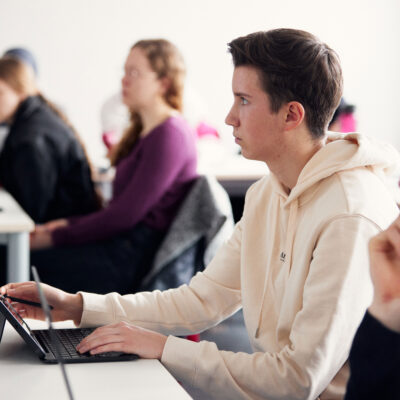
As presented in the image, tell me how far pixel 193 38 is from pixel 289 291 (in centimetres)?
473

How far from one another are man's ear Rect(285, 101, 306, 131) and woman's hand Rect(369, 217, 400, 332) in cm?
44

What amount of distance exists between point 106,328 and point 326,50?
66 cm

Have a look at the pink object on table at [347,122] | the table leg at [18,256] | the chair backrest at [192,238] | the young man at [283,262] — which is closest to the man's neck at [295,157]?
the young man at [283,262]

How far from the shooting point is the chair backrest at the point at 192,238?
7.45 feet

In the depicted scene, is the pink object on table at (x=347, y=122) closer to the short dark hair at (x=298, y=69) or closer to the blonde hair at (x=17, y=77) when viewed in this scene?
the blonde hair at (x=17, y=77)

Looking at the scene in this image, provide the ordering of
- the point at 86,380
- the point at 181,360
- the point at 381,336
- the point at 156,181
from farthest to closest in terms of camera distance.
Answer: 1. the point at 156,181
2. the point at 181,360
3. the point at 86,380
4. the point at 381,336

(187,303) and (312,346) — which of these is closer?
(312,346)

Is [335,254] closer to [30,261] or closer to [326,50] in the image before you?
[326,50]

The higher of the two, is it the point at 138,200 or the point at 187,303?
the point at 187,303

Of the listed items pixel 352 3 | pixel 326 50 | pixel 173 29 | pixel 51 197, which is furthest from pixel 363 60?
pixel 326 50

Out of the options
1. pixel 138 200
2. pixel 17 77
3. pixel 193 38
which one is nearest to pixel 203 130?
pixel 17 77

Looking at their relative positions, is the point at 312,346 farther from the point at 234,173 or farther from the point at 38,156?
the point at 234,173

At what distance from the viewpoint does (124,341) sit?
1228 millimetres

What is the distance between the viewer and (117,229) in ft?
8.33
